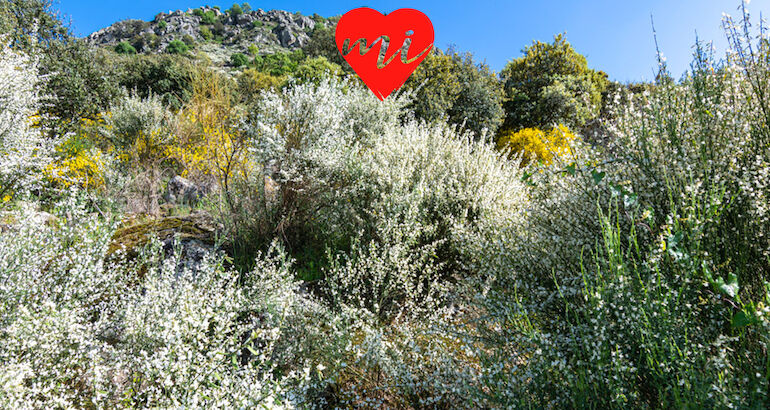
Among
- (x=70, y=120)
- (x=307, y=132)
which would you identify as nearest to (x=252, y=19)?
(x=70, y=120)

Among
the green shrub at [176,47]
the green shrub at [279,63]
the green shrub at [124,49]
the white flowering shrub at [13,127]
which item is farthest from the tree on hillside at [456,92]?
the green shrub at [124,49]

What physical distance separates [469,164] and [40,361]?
3.67 meters

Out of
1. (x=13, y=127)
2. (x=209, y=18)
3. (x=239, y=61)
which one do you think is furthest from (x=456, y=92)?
(x=209, y=18)

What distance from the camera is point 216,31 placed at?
6034 centimetres

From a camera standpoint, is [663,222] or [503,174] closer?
[663,222]

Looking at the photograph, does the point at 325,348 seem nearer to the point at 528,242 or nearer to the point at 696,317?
the point at 528,242

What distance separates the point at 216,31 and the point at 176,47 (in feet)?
53.5

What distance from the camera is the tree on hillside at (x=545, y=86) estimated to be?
14.5 m

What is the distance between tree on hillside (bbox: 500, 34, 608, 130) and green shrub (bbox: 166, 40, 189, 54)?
148 feet

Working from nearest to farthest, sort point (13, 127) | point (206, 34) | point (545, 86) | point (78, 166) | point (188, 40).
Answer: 1. point (13, 127)
2. point (78, 166)
3. point (545, 86)
4. point (188, 40)
5. point (206, 34)

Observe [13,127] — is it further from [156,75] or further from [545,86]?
[156,75]

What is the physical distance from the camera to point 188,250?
12.7 ft

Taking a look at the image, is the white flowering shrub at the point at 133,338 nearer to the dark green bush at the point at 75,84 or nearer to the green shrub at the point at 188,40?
the dark green bush at the point at 75,84

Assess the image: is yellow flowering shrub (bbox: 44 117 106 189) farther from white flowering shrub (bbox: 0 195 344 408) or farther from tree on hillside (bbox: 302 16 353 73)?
tree on hillside (bbox: 302 16 353 73)
